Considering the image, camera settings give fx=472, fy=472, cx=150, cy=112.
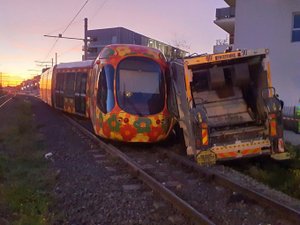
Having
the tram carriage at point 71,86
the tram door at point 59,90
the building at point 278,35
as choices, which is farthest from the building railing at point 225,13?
the tram door at point 59,90

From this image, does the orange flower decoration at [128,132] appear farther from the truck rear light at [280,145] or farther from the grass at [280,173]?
the truck rear light at [280,145]

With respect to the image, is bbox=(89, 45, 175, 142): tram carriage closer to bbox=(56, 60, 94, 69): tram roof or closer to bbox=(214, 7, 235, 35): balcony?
bbox=(56, 60, 94, 69): tram roof

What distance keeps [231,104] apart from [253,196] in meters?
4.80

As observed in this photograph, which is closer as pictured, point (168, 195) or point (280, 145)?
point (168, 195)

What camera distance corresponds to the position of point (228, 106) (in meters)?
12.2

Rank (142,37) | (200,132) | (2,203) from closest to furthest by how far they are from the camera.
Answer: (2,203)
(200,132)
(142,37)

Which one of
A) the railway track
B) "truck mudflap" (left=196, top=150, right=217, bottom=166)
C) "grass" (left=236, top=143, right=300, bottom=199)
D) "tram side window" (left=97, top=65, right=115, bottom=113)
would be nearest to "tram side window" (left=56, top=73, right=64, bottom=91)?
"tram side window" (left=97, top=65, right=115, bottom=113)

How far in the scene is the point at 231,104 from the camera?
40.2 ft

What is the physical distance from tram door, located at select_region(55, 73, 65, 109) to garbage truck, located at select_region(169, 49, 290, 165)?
45.7ft

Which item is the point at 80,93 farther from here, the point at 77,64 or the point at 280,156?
the point at 280,156

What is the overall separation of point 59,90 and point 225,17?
15433 millimetres

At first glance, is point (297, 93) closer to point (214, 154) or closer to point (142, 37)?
point (214, 154)

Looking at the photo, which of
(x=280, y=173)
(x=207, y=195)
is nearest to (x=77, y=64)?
(x=280, y=173)

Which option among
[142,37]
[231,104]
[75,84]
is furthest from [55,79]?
[142,37]
